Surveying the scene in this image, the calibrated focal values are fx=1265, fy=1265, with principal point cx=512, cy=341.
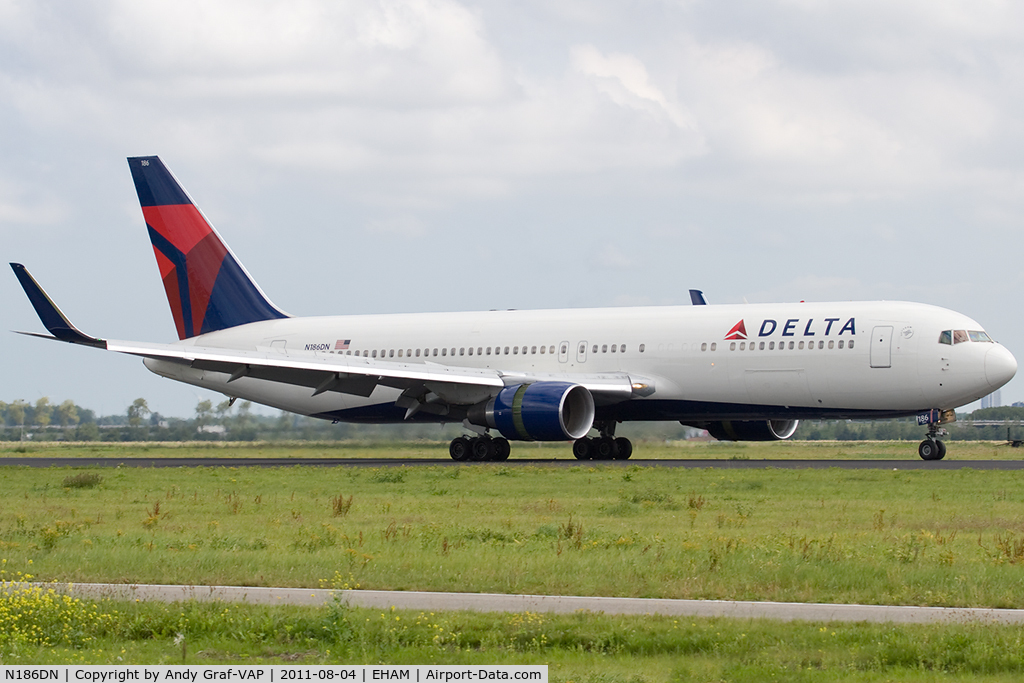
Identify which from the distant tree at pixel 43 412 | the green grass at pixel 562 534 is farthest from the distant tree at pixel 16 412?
the green grass at pixel 562 534

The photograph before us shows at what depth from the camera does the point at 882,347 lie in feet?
105

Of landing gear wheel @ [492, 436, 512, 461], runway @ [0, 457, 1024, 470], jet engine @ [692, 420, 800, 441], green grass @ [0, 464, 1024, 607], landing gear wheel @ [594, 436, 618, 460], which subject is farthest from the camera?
jet engine @ [692, 420, 800, 441]

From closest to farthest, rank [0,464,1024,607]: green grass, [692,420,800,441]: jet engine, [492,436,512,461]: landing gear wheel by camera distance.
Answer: [0,464,1024,607]: green grass < [492,436,512,461]: landing gear wheel < [692,420,800,441]: jet engine

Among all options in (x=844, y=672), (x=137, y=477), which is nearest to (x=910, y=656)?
(x=844, y=672)

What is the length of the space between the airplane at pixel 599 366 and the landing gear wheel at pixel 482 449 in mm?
41

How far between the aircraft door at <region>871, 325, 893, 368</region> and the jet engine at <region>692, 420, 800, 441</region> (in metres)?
6.43

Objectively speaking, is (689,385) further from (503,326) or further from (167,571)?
(167,571)

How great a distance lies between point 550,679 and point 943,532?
31.5 ft

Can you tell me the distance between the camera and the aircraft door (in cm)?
3178

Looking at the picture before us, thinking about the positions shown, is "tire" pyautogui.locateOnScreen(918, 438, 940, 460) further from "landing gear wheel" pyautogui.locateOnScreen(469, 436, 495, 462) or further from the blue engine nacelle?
"landing gear wheel" pyautogui.locateOnScreen(469, 436, 495, 462)

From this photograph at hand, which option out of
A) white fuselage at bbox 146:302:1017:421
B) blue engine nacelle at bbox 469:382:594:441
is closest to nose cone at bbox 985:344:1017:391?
white fuselage at bbox 146:302:1017:421

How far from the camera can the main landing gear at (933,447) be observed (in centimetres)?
3294

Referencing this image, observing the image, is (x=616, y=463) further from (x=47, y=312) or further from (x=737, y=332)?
(x=47, y=312)

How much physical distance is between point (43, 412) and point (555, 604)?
66507 mm
